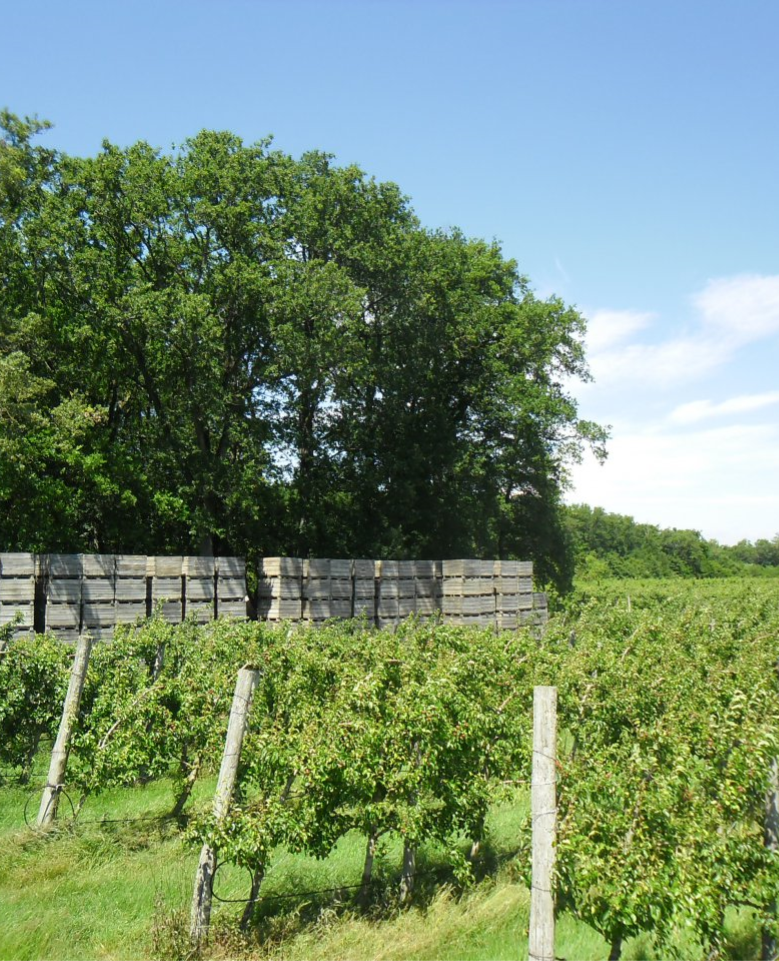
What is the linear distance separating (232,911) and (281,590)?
10459 mm

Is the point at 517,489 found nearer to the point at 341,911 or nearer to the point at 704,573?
the point at 341,911

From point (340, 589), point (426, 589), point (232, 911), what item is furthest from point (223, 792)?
point (426, 589)

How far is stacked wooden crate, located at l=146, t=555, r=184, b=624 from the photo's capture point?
16.9 m

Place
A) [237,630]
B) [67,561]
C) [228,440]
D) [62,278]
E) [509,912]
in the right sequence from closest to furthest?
1. [509,912]
2. [237,630]
3. [67,561]
4. [62,278]
5. [228,440]

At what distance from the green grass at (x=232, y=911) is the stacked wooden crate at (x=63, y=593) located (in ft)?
20.4

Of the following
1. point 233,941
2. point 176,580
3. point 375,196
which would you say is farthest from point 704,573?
point 233,941

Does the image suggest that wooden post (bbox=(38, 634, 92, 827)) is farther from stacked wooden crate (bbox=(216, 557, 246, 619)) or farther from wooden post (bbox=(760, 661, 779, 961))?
wooden post (bbox=(760, 661, 779, 961))

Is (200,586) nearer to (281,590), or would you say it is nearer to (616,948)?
(281,590)

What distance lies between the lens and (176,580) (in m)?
17.2

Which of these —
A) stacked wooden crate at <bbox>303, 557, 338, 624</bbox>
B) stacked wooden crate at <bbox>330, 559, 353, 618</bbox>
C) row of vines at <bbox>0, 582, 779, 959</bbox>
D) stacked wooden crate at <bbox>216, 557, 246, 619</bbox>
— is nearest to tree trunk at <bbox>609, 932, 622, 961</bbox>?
row of vines at <bbox>0, 582, 779, 959</bbox>

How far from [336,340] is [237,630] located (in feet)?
37.7

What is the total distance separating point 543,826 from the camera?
19.9 feet

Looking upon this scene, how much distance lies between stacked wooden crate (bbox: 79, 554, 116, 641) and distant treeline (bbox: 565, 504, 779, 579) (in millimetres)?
94461

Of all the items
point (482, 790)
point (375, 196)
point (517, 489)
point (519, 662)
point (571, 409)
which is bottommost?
point (482, 790)
